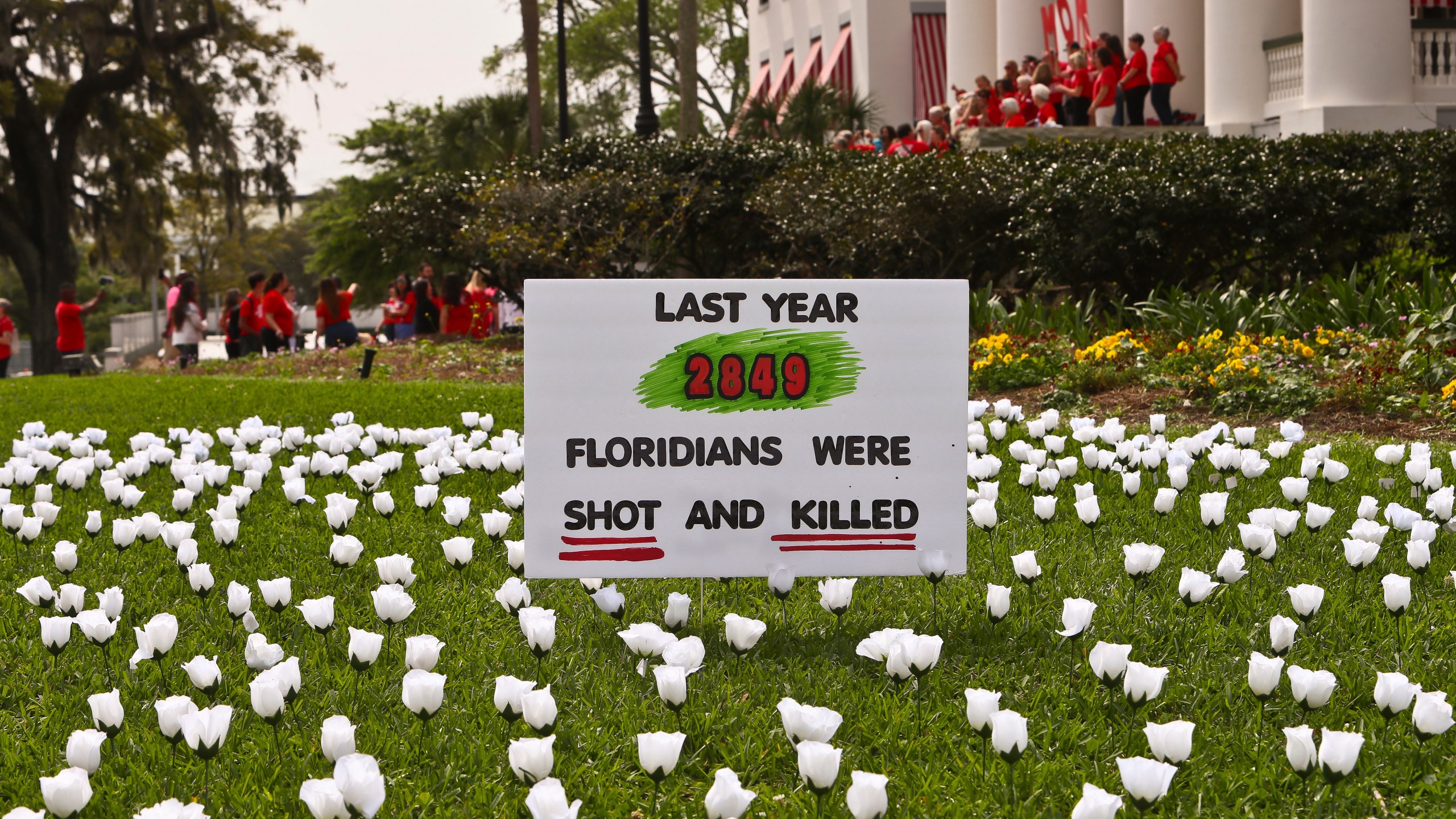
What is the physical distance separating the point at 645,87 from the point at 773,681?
59.6 ft

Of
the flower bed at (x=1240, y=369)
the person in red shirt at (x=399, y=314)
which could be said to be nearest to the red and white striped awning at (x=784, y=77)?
the person in red shirt at (x=399, y=314)

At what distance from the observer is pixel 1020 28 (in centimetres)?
2494

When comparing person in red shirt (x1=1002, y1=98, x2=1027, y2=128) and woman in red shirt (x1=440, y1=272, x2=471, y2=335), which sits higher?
person in red shirt (x1=1002, y1=98, x2=1027, y2=128)

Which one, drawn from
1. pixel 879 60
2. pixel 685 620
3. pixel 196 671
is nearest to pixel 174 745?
pixel 196 671

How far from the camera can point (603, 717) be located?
2.88 meters

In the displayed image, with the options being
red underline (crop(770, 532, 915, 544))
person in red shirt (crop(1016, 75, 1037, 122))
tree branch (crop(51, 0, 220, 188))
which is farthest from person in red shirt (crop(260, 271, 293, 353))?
red underline (crop(770, 532, 915, 544))

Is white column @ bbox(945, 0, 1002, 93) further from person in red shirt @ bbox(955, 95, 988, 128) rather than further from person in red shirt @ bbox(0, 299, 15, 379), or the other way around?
person in red shirt @ bbox(0, 299, 15, 379)

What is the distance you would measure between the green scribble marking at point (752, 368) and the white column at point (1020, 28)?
22842 mm

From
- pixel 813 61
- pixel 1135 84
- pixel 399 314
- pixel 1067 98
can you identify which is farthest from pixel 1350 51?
pixel 813 61

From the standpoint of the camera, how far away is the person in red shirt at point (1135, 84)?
55.2ft

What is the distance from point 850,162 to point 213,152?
14.3 meters

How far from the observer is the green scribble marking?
3445 mm

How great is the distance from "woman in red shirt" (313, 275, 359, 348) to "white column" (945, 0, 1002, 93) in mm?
15180

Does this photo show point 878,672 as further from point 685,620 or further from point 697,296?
point 697,296
